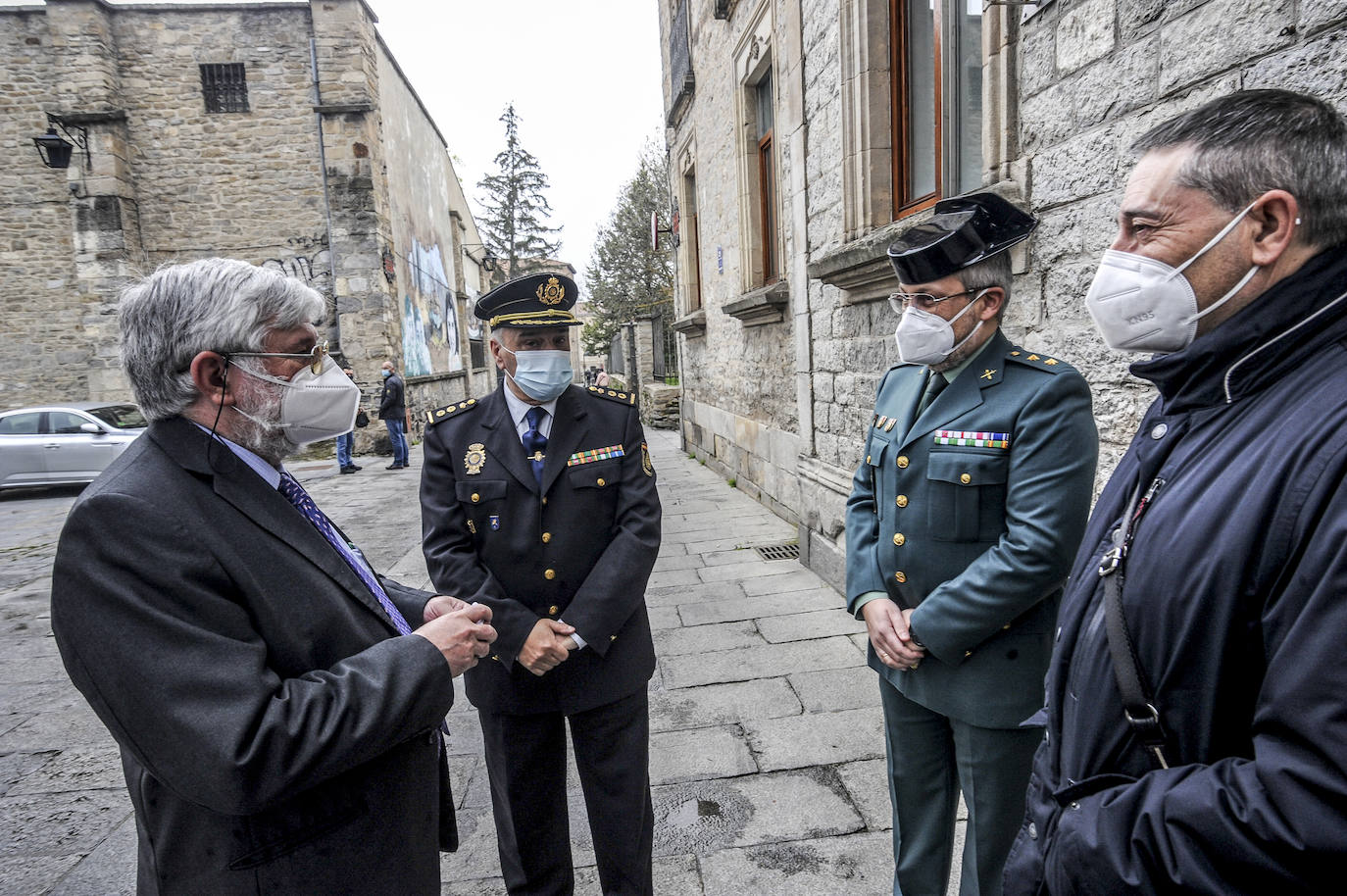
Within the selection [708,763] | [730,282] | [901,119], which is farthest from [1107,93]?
[730,282]

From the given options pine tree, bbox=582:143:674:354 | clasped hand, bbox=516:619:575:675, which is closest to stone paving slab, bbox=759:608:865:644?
clasped hand, bbox=516:619:575:675

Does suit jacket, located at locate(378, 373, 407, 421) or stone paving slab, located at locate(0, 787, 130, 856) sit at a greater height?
suit jacket, located at locate(378, 373, 407, 421)

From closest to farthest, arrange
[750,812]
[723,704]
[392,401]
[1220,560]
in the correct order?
[1220,560] < [750,812] < [723,704] < [392,401]

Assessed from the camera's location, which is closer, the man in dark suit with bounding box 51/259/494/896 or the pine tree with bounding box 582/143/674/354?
the man in dark suit with bounding box 51/259/494/896

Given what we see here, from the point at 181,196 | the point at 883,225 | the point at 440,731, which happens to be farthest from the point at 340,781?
the point at 181,196

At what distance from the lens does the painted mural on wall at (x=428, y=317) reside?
59.1 ft

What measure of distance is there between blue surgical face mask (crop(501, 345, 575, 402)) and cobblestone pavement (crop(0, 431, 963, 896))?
1681 millimetres

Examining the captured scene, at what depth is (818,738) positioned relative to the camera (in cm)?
326

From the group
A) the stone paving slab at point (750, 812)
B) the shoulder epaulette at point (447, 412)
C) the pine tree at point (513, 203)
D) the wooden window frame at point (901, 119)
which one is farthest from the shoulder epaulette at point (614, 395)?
the pine tree at point (513, 203)

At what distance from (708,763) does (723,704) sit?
1.71 ft

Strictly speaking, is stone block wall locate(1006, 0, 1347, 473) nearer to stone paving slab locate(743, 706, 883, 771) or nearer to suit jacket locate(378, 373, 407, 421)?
stone paving slab locate(743, 706, 883, 771)

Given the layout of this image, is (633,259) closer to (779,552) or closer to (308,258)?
(308,258)

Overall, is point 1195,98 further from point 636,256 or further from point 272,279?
point 636,256

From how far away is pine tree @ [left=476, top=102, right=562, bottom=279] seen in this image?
131ft
